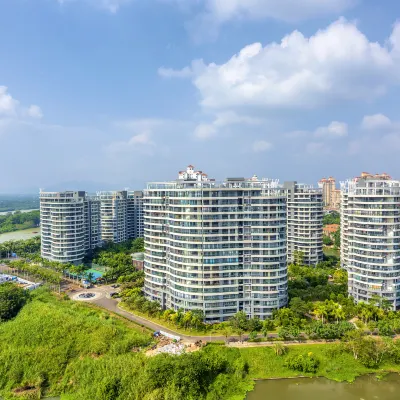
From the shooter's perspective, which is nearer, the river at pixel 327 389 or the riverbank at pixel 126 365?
the riverbank at pixel 126 365

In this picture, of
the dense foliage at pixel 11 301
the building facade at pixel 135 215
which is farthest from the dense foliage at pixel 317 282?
the building facade at pixel 135 215

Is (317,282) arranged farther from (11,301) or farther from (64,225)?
(64,225)

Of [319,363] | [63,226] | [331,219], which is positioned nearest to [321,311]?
[319,363]

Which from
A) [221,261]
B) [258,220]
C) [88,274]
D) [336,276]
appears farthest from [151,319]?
[336,276]

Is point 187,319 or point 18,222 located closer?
point 187,319

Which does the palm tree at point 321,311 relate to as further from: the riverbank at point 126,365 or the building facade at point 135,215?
the building facade at point 135,215
